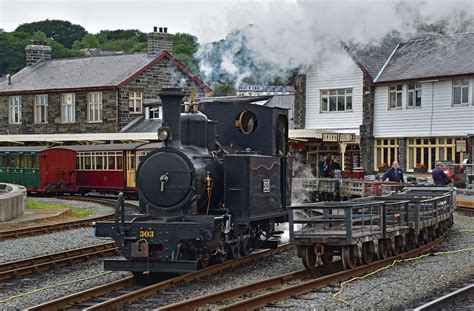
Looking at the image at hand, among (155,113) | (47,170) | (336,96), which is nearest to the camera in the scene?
(47,170)

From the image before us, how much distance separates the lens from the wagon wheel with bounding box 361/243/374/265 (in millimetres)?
13102

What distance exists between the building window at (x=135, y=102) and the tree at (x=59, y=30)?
85.8 m

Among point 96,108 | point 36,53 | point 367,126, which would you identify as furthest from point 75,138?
point 367,126

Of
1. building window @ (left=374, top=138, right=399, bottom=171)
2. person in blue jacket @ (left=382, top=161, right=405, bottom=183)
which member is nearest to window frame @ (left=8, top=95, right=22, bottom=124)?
building window @ (left=374, top=138, right=399, bottom=171)

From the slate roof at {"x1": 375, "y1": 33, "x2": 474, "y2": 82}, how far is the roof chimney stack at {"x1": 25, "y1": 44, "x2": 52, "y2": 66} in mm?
24224

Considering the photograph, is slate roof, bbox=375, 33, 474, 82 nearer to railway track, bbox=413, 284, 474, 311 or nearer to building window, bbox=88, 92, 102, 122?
building window, bbox=88, 92, 102, 122

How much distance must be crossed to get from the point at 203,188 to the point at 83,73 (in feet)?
118

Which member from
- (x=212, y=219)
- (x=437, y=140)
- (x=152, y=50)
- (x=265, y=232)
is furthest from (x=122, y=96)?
(x=212, y=219)

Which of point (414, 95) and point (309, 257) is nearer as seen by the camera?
point (309, 257)

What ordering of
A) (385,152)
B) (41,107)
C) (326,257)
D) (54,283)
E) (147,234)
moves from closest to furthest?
(147,234) → (54,283) → (326,257) → (385,152) → (41,107)

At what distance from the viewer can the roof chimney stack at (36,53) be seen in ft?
169

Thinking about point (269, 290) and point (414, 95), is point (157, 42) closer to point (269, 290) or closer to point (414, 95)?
point (414, 95)

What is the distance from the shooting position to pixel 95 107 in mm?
45250

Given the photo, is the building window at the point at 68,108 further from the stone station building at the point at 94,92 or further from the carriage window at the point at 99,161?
the carriage window at the point at 99,161
